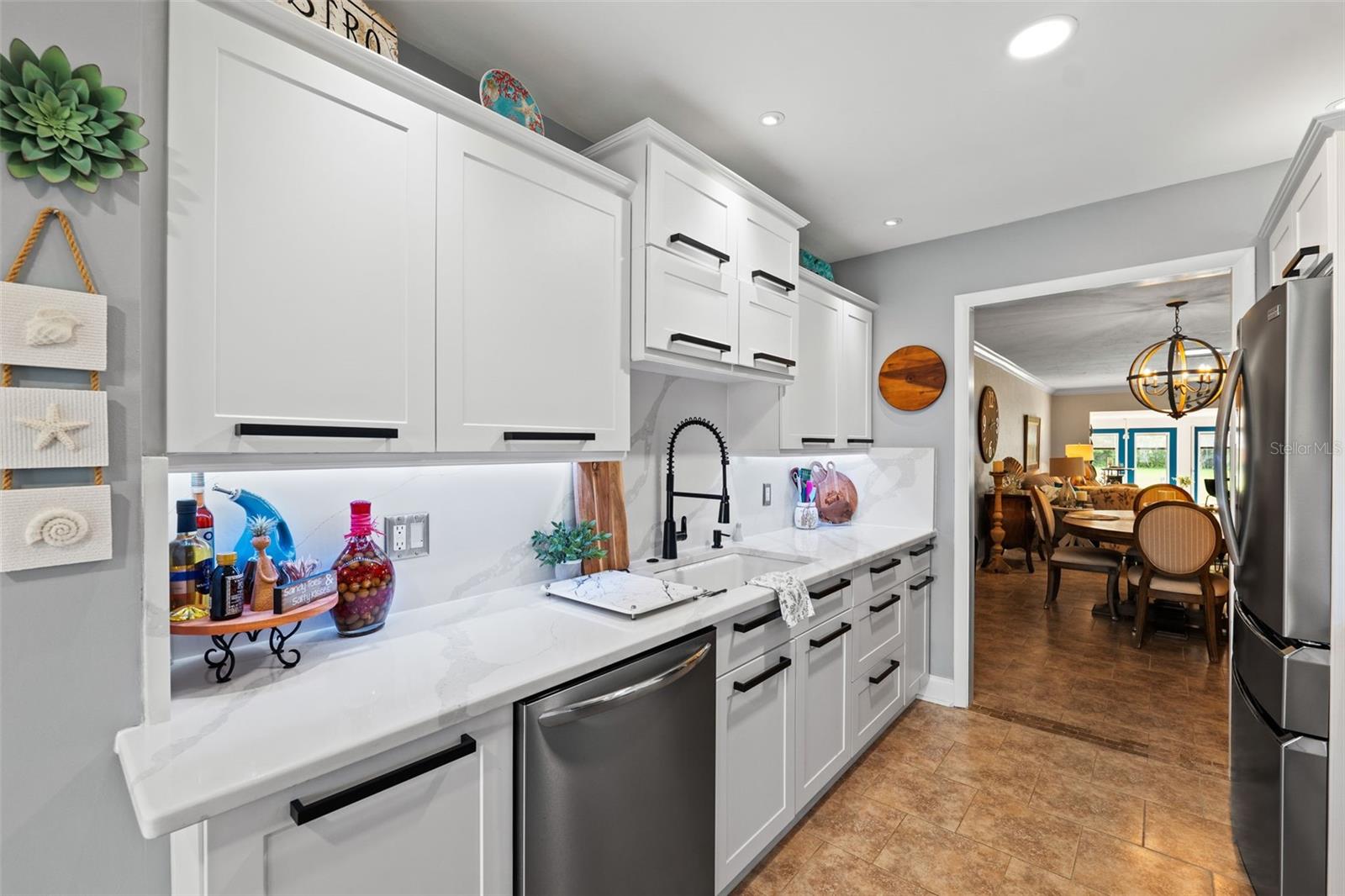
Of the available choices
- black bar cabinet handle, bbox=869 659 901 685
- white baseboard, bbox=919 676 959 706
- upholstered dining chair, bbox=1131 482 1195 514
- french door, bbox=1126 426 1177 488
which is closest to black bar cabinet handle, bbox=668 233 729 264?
black bar cabinet handle, bbox=869 659 901 685

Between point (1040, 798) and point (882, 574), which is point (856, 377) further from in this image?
point (1040, 798)

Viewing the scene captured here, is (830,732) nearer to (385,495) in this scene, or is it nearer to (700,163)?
(385,495)

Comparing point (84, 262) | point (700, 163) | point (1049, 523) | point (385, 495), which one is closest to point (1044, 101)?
point (700, 163)

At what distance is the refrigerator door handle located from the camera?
1.89 meters

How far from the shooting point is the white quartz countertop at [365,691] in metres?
0.89

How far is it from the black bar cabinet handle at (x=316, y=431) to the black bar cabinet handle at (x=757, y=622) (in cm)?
109

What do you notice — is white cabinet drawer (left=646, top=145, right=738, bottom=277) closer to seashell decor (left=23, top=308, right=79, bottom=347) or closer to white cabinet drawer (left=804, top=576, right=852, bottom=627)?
white cabinet drawer (left=804, top=576, right=852, bottom=627)

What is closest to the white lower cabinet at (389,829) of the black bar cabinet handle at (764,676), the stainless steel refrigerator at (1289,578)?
the black bar cabinet handle at (764,676)

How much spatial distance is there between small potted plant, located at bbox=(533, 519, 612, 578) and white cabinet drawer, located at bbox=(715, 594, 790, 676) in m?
0.54

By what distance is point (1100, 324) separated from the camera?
567 cm

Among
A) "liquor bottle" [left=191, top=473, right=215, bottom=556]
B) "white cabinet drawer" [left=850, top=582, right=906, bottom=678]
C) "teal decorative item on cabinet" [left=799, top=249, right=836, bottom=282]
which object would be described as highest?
"teal decorative item on cabinet" [left=799, top=249, right=836, bottom=282]

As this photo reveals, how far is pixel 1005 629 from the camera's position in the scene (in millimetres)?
4652

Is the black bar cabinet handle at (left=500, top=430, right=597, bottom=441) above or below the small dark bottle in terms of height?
above

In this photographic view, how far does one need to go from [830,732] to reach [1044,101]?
7.83 feet
